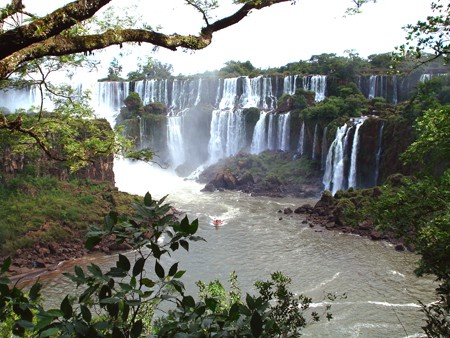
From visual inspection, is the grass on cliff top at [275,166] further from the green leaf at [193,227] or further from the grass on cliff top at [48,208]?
the green leaf at [193,227]

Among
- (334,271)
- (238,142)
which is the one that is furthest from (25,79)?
(238,142)

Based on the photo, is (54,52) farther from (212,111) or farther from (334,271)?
(212,111)

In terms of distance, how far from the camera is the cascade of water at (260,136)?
121 ft

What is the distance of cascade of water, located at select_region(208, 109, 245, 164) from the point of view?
38812 mm

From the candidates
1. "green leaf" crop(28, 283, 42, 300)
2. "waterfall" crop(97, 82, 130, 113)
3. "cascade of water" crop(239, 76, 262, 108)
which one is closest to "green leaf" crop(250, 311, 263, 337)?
"green leaf" crop(28, 283, 42, 300)

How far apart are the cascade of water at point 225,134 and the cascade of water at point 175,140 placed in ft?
10.2

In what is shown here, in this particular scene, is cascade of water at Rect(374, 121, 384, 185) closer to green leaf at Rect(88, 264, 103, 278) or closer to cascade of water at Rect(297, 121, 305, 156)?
cascade of water at Rect(297, 121, 305, 156)

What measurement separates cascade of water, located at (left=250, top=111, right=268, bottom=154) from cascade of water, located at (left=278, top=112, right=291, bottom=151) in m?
1.52

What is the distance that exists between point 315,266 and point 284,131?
70.1ft

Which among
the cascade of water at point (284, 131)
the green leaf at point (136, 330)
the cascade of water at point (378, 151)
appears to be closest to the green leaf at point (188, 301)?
the green leaf at point (136, 330)

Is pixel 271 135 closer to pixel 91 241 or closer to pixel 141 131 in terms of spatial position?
pixel 141 131

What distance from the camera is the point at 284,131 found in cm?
3594

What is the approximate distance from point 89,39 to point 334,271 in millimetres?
13952

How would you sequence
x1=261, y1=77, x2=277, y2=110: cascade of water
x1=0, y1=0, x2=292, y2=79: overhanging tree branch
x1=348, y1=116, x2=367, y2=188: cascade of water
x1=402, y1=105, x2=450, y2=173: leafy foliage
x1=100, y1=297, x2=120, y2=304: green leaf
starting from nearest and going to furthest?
x1=100, y1=297, x2=120, y2=304: green leaf → x1=0, y1=0, x2=292, y2=79: overhanging tree branch → x1=402, y1=105, x2=450, y2=173: leafy foliage → x1=348, y1=116, x2=367, y2=188: cascade of water → x1=261, y1=77, x2=277, y2=110: cascade of water
